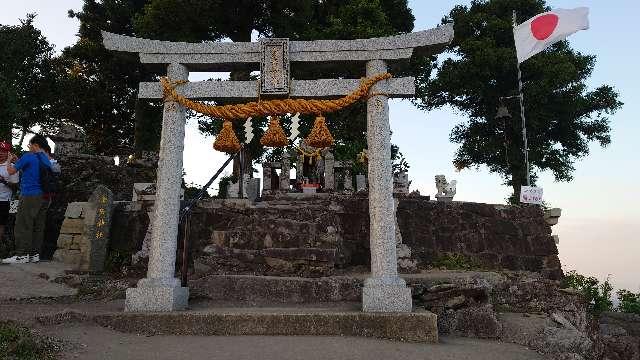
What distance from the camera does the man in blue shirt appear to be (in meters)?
7.84

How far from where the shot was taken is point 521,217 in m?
12.5

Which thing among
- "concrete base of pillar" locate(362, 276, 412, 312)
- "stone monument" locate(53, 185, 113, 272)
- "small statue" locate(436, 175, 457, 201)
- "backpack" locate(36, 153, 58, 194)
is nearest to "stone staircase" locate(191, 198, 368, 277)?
"concrete base of pillar" locate(362, 276, 412, 312)

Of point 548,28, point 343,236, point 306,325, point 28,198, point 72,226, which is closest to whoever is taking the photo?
point 306,325

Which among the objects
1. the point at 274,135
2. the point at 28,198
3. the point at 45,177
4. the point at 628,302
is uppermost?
the point at 274,135

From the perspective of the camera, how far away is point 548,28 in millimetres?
14078

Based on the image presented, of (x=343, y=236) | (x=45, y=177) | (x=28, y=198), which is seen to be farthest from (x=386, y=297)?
(x=28, y=198)

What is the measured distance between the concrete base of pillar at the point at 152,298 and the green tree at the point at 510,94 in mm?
19107

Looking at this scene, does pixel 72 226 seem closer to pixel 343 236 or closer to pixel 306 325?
pixel 343 236

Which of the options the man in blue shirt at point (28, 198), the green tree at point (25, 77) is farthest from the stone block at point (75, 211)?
the green tree at point (25, 77)

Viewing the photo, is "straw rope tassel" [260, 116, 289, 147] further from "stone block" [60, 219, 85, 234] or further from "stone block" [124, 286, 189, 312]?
"stone block" [60, 219, 85, 234]

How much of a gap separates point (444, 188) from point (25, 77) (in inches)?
784

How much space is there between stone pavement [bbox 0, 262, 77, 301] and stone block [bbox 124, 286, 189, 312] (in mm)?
2350

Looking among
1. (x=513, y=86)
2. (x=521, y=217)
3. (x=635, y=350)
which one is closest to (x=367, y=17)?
(x=513, y=86)

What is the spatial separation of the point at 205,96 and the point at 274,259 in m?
3.07
